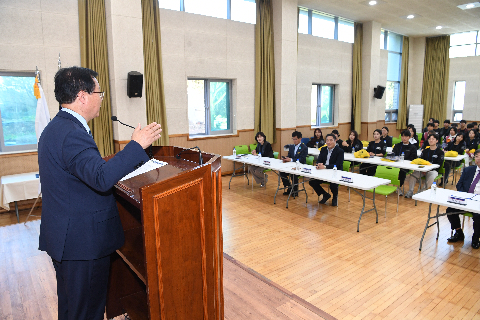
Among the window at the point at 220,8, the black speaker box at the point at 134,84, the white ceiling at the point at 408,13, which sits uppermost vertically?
the white ceiling at the point at 408,13

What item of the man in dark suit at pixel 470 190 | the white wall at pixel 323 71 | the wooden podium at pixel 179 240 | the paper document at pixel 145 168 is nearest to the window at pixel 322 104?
the white wall at pixel 323 71

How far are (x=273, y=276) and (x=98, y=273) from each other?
225 cm

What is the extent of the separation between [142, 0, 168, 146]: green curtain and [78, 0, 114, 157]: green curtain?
0.77m

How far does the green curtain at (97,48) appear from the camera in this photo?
232 inches

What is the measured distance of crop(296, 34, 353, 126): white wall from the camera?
9500mm

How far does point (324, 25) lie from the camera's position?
10.0m

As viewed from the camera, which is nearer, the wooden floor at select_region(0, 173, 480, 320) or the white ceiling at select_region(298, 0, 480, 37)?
the wooden floor at select_region(0, 173, 480, 320)

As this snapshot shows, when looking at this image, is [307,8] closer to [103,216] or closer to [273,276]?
[273,276]

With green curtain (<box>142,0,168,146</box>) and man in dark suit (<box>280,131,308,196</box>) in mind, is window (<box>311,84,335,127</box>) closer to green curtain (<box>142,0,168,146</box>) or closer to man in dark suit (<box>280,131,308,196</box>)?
man in dark suit (<box>280,131,308,196</box>)

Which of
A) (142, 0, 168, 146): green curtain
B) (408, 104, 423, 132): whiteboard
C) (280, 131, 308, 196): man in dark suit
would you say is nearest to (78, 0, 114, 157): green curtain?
(142, 0, 168, 146): green curtain

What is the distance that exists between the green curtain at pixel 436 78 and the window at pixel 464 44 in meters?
0.23

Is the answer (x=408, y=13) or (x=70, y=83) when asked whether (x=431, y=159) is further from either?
(x=70, y=83)

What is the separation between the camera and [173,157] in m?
2.15

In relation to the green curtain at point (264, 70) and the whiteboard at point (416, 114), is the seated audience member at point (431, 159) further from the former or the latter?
the whiteboard at point (416, 114)
